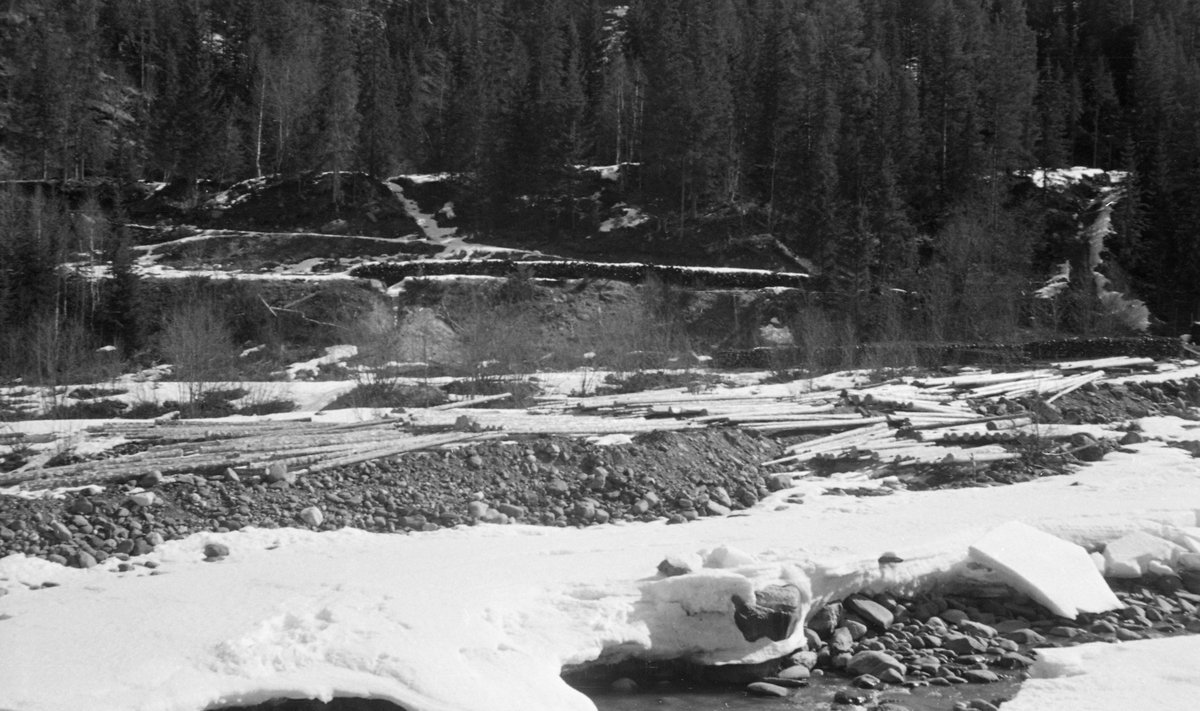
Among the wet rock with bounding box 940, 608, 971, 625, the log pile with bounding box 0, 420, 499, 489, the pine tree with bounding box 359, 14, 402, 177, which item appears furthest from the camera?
the pine tree with bounding box 359, 14, 402, 177

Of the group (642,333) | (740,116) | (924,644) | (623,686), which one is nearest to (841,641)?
(924,644)

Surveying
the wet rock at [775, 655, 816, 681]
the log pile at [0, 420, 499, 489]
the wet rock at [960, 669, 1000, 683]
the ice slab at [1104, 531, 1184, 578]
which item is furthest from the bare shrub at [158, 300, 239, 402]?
the ice slab at [1104, 531, 1184, 578]

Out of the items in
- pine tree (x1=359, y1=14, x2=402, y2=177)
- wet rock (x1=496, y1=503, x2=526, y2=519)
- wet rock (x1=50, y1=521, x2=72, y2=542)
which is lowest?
wet rock (x1=496, y1=503, x2=526, y2=519)

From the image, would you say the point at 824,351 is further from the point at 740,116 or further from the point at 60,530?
the point at 740,116

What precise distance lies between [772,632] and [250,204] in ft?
162

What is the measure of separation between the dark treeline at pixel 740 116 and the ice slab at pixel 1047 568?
28.9 m

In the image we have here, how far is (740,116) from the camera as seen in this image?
50.9 meters

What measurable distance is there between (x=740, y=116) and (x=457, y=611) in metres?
47.8

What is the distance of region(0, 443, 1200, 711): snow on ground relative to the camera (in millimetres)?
5277

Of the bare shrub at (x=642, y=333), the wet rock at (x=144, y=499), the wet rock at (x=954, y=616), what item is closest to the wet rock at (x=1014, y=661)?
the wet rock at (x=954, y=616)

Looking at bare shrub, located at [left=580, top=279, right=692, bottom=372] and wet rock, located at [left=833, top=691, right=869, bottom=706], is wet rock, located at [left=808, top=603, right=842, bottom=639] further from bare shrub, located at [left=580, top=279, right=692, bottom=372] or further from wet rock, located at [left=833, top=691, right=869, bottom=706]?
bare shrub, located at [left=580, top=279, right=692, bottom=372]

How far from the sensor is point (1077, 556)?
819 cm

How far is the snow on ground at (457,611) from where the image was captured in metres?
5.28

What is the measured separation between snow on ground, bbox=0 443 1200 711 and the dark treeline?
97.6 ft
